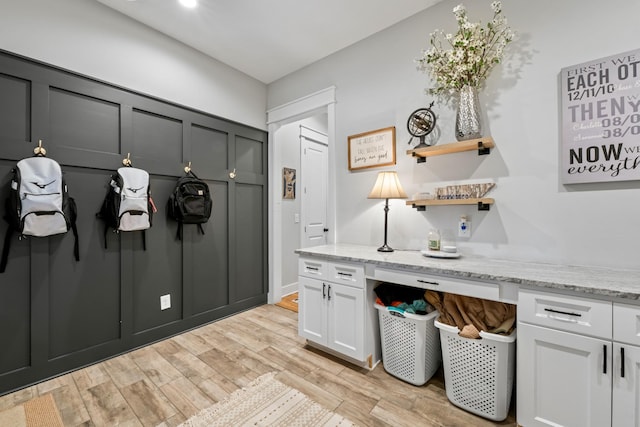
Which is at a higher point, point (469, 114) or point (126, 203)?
point (469, 114)

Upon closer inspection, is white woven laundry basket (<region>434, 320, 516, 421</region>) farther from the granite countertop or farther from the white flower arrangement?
the white flower arrangement

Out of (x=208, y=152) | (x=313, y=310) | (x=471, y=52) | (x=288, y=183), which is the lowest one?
(x=313, y=310)

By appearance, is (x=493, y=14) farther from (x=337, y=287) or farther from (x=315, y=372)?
(x=315, y=372)

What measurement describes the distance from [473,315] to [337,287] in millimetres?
920

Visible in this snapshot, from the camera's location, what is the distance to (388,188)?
2.16 metres

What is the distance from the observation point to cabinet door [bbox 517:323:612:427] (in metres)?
1.19

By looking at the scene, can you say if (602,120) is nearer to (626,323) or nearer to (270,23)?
(626,323)

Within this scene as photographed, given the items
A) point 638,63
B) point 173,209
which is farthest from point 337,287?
point 638,63

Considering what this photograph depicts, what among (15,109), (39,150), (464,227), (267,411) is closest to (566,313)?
(464,227)

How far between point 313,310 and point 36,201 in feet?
6.70

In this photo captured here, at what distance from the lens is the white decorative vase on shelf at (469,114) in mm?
1867

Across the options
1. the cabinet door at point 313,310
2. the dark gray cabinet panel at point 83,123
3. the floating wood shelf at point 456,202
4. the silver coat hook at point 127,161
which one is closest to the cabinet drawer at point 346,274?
the cabinet door at point 313,310

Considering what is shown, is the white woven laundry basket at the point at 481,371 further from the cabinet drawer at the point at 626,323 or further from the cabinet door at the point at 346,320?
the cabinet door at the point at 346,320

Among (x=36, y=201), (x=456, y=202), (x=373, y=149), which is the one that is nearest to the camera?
(x=36, y=201)
